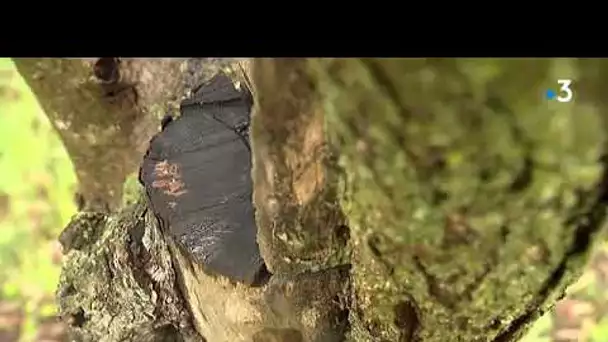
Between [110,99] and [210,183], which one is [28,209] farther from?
[210,183]

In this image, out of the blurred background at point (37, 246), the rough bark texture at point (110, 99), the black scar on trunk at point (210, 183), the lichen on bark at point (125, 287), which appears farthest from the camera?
the blurred background at point (37, 246)

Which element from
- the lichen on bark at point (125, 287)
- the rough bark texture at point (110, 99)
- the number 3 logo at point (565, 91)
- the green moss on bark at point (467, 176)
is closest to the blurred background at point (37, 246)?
the rough bark texture at point (110, 99)

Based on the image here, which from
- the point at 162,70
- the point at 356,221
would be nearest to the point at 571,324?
the point at 162,70

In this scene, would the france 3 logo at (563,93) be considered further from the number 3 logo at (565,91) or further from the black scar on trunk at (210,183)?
the black scar on trunk at (210,183)

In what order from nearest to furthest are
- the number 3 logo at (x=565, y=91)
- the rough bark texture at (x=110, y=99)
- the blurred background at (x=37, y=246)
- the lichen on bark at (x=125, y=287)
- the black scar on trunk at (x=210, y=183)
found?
1. the number 3 logo at (x=565, y=91)
2. the black scar on trunk at (x=210, y=183)
3. the lichen on bark at (x=125, y=287)
4. the rough bark texture at (x=110, y=99)
5. the blurred background at (x=37, y=246)

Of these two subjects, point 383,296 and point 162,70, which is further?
point 162,70

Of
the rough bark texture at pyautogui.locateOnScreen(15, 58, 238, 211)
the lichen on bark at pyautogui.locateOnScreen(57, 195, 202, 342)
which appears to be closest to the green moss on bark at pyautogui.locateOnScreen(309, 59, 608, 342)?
the lichen on bark at pyautogui.locateOnScreen(57, 195, 202, 342)
